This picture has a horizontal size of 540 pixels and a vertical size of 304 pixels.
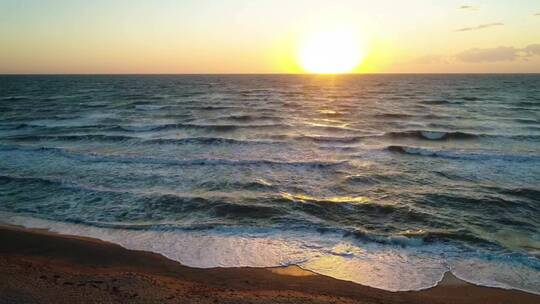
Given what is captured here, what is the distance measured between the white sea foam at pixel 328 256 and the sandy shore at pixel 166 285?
282 millimetres

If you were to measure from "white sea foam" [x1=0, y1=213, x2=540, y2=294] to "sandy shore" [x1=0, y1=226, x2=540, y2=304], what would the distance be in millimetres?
282

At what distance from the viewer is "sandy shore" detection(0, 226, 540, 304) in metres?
6.12

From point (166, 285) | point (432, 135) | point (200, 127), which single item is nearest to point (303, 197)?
point (166, 285)

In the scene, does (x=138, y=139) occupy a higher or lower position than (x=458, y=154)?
higher

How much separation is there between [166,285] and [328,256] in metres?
3.12

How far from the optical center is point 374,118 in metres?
31.3

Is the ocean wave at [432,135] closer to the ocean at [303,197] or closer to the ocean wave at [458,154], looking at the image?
the ocean at [303,197]

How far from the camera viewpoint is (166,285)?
660 cm

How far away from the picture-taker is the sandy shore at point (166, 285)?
612cm

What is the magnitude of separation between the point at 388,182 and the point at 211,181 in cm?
568

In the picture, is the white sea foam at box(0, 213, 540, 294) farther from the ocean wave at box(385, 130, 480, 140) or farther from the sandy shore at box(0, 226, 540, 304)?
the ocean wave at box(385, 130, 480, 140)

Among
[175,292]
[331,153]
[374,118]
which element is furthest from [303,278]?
[374,118]

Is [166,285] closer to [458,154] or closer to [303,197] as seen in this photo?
[303,197]

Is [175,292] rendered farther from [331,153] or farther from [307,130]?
[307,130]
